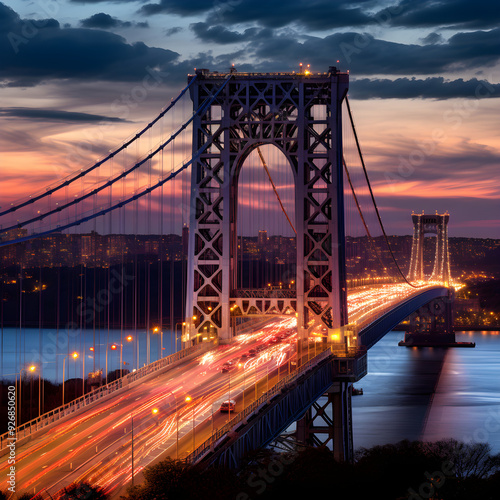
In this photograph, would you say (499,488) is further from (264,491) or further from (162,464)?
(162,464)

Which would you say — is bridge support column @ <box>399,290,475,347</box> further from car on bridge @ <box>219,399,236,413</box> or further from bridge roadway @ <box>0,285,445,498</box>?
car on bridge @ <box>219,399,236,413</box>

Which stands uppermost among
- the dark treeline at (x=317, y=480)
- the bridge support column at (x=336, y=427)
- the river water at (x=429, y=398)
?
the dark treeline at (x=317, y=480)

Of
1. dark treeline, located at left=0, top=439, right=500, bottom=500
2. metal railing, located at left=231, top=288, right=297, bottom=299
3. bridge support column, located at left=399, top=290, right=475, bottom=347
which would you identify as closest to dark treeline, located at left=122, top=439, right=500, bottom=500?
dark treeline, located at left=0, top=439, right=500, bottom=500

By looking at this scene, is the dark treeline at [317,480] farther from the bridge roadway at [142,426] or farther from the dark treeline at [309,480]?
the bridge roadway at [142,426]

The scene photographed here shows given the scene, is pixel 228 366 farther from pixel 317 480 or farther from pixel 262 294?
pixel 317 480

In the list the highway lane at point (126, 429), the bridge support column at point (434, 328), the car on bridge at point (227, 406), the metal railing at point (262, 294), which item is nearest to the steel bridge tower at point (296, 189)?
A: the metal railing at point (262, 294)

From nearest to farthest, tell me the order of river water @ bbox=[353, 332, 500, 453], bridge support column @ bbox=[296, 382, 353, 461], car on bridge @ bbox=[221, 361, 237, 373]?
1. car on bridge @ bbox=[221, 361, 237, 373]
2. bridge support column @ bbox=[296, 382, 353, 461]
3. river water @ bbox=[353, 332, 500, 453]

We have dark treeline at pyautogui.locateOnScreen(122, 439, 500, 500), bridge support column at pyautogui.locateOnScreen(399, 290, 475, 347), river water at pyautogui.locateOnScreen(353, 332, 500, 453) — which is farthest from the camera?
bridge support column at pyautogui.locateOnScreen(399, 290, 475, 347)
